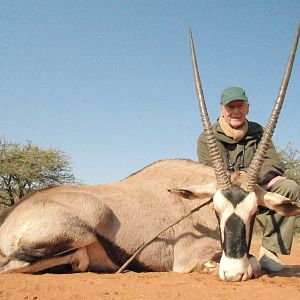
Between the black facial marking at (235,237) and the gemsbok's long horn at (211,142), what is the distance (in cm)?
50

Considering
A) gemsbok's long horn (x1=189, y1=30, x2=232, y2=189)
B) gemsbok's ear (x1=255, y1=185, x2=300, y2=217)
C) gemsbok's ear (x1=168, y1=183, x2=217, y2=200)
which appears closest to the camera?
gemsbok's ear (x1=255, y1=185, x2=300, y2=217)

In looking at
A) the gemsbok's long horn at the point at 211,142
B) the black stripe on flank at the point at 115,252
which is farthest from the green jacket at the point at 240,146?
the black stripe on flank at the point at 115,252

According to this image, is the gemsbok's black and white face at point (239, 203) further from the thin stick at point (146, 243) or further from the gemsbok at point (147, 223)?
the thin stick at point (146, 243)

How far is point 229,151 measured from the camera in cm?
597

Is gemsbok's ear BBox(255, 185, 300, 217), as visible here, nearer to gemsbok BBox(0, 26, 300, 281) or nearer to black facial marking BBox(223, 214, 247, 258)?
gemsbok BBox(0, 26, 300, 281)

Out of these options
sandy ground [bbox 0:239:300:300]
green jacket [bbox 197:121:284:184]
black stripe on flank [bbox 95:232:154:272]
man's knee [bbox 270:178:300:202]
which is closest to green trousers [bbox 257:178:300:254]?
man's knee [bbox 270:178:300:202]

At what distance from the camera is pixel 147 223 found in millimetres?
5188

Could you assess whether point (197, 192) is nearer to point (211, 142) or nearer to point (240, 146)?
point (211, 142)

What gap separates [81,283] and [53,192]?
152 centimetres

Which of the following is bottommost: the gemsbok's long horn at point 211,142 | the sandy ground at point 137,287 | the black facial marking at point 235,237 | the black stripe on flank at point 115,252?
the sandy ground at point 137,287

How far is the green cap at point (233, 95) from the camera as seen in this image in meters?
5.80

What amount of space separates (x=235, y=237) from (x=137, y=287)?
985mm

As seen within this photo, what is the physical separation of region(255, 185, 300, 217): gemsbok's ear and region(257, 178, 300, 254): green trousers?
645mm

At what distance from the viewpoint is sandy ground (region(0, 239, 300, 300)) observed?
3.49m
